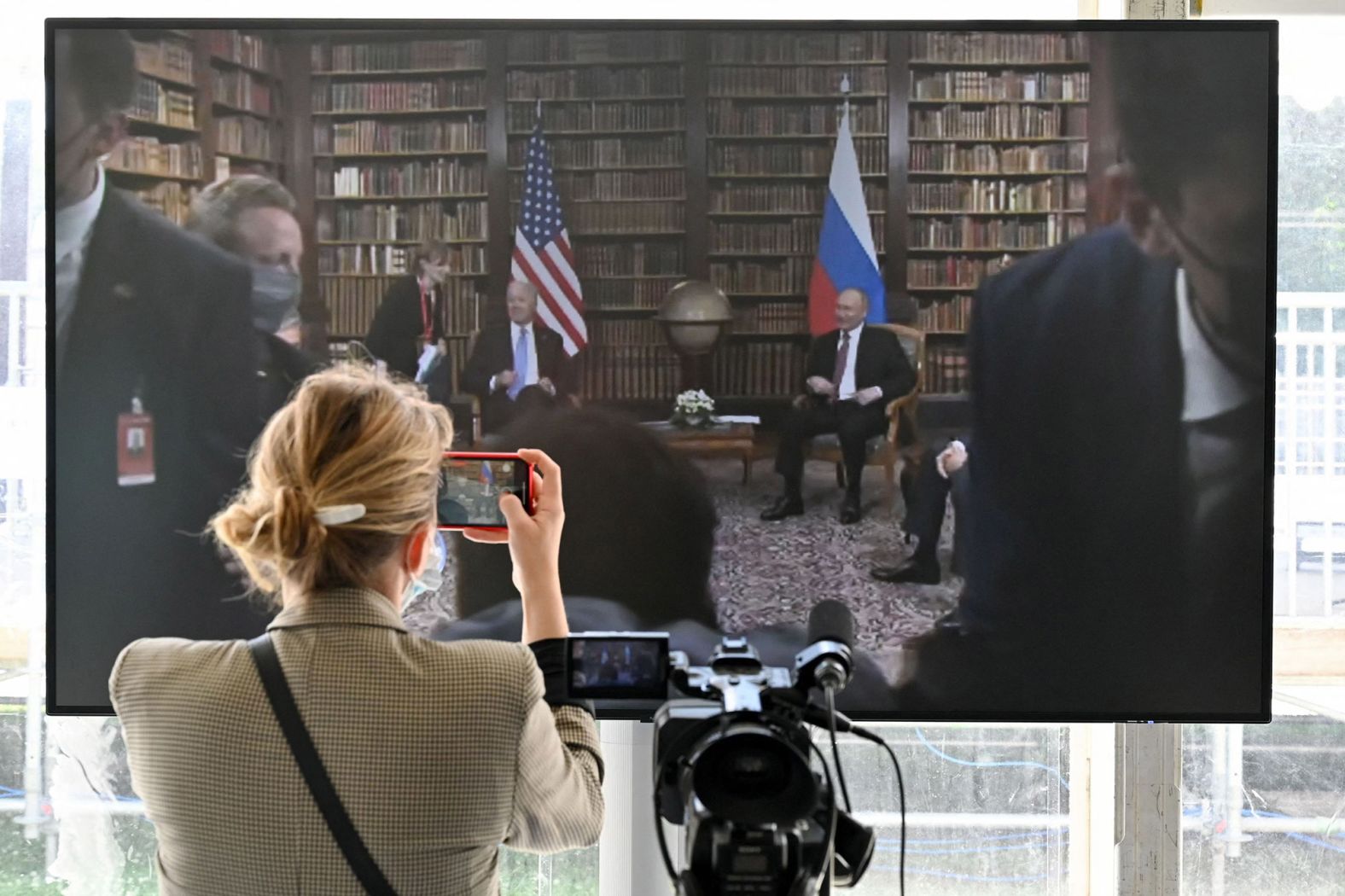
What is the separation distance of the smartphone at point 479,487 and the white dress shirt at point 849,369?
65cm

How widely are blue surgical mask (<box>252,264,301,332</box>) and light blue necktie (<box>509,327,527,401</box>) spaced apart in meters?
0.45

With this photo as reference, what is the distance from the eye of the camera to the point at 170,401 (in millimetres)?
2539

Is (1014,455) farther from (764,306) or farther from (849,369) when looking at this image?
(764,306)

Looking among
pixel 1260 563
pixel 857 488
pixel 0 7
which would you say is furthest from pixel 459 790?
pixel 0 7

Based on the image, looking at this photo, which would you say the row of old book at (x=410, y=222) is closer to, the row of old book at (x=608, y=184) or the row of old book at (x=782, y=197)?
the row of old book at (x=608, y=184)

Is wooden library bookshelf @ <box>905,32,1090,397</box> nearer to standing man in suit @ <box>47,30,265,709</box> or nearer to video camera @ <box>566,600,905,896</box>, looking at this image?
video camera @ <box>566,600,905,896</box>

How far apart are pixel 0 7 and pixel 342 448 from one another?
2.19 m

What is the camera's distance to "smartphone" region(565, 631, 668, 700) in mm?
1782

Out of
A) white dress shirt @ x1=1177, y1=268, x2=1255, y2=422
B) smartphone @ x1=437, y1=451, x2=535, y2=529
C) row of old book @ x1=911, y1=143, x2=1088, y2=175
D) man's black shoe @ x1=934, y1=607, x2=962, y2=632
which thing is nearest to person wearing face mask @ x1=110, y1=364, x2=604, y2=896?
smartphone @ x1=437, y1=451, x2=535, y2=529

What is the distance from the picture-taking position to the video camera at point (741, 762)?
1.60m

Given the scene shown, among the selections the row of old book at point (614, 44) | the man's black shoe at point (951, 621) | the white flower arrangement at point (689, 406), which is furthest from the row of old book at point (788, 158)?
the man's black shoe at point (951, 621)

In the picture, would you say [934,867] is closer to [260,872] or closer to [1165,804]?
[1165,804]

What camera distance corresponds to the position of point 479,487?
7.39ft

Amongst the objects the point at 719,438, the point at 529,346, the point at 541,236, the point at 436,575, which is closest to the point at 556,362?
the point at 529,346
